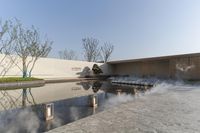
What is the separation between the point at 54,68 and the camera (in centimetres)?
2238

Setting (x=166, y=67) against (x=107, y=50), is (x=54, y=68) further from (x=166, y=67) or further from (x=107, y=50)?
(x=107, y=50)

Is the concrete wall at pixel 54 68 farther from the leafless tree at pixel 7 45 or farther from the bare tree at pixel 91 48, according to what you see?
the bare tree at pixel 91 48

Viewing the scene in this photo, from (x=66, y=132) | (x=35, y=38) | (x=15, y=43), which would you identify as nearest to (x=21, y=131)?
(x=66, y=132)

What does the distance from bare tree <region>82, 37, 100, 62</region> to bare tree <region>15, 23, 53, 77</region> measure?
49.8 feet

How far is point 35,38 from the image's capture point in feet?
68.8

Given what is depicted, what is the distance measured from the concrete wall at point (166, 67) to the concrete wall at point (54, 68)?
376 cm

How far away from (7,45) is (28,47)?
2248mm

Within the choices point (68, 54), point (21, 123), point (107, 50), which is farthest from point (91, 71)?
point (21, 123)

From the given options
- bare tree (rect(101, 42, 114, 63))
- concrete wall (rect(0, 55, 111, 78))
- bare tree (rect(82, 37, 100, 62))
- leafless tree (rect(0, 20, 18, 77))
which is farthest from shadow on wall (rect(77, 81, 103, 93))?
bare tree (rect(82, 37, 100, 62))

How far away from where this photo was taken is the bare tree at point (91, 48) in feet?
119

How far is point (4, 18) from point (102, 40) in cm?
1989

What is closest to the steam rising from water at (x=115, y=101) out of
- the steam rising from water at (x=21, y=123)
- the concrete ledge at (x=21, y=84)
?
the steam rising from water at (x=21, y=123)

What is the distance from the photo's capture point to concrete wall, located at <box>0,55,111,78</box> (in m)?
19.0

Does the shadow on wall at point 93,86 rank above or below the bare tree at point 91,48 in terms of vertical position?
below
